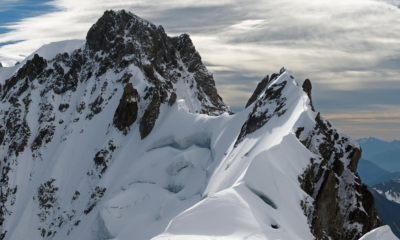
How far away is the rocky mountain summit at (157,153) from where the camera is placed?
31.4 metres

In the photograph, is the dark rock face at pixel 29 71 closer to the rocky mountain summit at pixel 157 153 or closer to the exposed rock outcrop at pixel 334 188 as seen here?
the rocky mountain summit at pixel 157 153

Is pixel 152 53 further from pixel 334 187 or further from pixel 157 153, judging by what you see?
pixel 334 187

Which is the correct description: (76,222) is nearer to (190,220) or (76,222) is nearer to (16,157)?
(16,157)

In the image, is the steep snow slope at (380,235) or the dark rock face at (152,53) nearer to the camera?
the steep snow slope at (380,235)

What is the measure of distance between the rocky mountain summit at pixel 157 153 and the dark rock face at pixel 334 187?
0.47 feet

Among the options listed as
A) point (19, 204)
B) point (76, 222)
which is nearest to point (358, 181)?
point (76, 222)

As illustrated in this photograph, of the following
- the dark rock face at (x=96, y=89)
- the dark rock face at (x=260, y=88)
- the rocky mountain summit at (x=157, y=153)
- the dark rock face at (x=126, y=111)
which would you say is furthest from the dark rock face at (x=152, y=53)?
the dark rock face at (x=260, y=88)

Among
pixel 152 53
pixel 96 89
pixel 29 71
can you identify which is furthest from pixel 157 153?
pixel 29 71

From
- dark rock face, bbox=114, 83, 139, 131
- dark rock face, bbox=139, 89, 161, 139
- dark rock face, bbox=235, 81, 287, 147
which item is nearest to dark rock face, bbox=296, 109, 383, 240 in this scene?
dark rock face, bbox=235, 81, 287, 147

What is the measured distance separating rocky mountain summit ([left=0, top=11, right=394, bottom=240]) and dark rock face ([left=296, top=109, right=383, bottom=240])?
0.14 meters

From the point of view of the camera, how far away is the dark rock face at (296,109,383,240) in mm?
35031

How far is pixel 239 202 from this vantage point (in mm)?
27688

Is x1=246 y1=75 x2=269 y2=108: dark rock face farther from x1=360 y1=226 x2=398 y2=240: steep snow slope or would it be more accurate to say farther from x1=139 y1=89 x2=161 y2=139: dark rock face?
x1=360 y1=226 x2=398 y2=240: steep snow slope

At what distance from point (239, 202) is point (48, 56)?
91.2 meters
